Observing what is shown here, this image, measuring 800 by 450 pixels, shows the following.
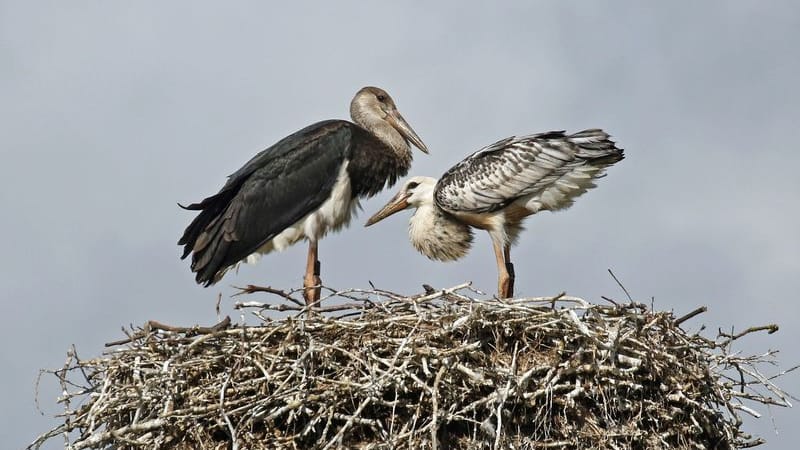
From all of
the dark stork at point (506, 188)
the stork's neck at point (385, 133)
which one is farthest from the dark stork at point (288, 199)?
the dark stork at point (506, 188)

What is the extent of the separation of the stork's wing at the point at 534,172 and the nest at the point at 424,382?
2.07 meters

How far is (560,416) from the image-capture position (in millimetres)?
7926

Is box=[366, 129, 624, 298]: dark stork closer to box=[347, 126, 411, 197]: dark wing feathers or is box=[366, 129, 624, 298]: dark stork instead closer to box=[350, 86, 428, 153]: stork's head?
box=[347, 126, 411, 197]: dark wing feathers

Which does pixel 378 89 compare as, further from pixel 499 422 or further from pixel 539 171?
pixel 499 422

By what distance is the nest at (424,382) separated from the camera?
7.81 meters

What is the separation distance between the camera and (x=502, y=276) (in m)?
10.5

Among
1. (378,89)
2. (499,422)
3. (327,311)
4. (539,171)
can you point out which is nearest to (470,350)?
(499,422)

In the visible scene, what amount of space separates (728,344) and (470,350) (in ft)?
5.90

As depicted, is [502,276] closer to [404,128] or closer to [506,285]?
[506,285]

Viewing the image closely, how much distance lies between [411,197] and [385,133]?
0.67 m

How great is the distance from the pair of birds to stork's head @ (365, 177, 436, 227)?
0.37 feet

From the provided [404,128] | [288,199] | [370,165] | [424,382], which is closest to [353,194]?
[370,165]

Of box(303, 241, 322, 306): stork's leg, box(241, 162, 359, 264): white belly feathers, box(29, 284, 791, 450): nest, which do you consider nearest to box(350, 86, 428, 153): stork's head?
box(241, 162, 359, 264): white belly feathers

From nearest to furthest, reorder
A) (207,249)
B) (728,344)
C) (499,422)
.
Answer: (499,422) → (728,344) → (207,249)
